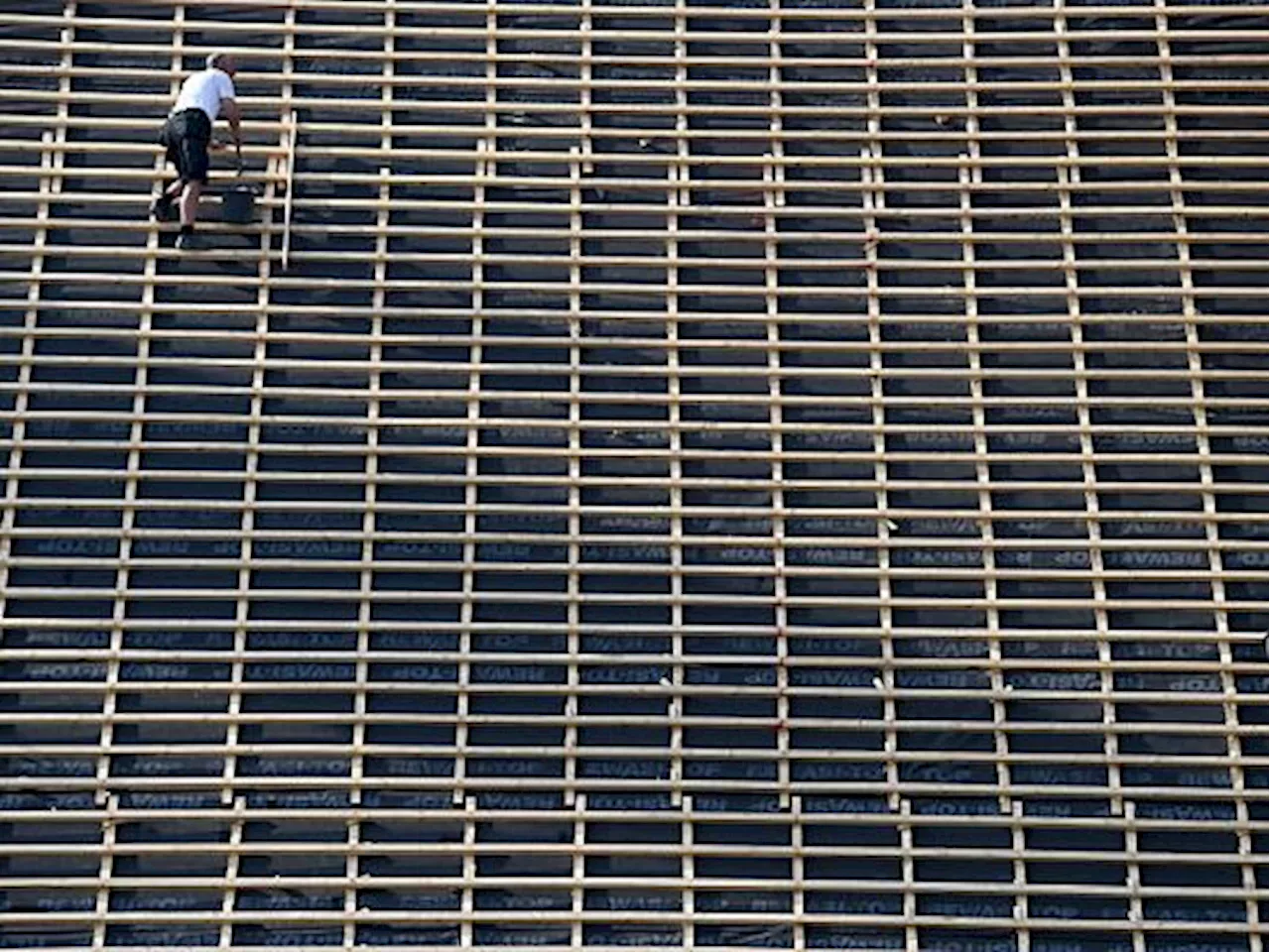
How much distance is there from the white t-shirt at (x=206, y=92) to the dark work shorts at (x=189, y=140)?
0.04 metres

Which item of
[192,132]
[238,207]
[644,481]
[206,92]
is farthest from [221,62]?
[644,481]

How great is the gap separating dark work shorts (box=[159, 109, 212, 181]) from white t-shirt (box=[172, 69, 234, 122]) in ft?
0.13

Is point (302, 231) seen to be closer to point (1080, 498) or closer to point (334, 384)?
point (334, 384)

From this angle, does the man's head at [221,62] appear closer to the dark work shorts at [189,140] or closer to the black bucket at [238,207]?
the dark work shorts at [189,140]

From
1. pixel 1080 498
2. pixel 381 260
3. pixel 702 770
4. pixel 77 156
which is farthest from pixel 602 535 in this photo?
pixel 77 156

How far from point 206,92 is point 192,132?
210mm

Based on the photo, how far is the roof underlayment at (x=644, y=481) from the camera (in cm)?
676

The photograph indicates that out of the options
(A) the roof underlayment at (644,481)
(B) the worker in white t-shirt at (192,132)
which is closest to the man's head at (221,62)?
(B) the worker in white t-shirt at (192,132)

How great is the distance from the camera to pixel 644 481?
729 cm

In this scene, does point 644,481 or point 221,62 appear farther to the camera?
point 221,62

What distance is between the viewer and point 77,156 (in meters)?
7.75

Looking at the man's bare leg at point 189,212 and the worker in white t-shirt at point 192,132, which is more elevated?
the worker in white t-shirt at point 192,132

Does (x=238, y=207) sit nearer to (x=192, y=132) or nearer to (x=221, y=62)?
(x=192, y=132)

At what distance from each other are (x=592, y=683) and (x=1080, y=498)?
2356mm
